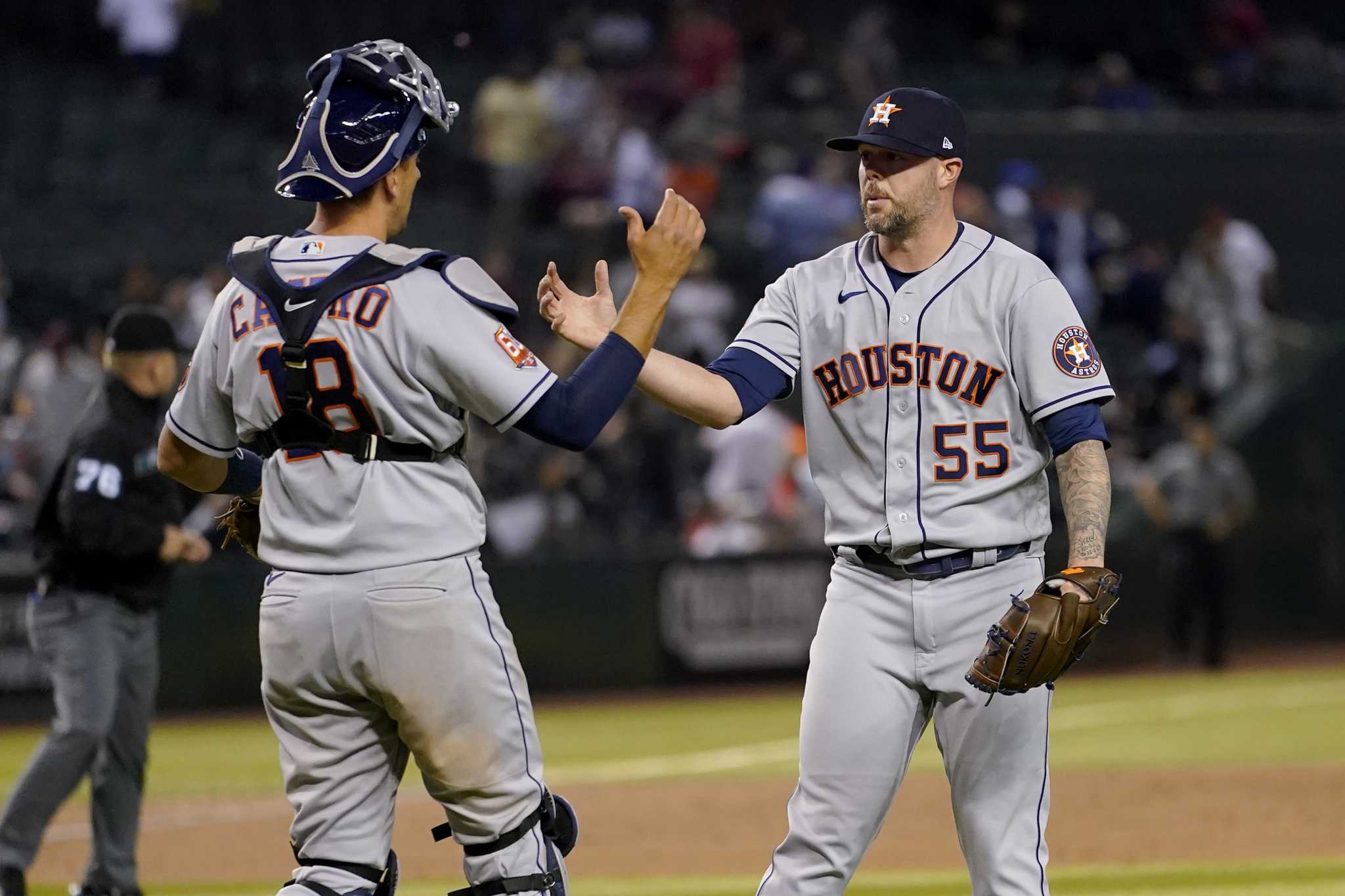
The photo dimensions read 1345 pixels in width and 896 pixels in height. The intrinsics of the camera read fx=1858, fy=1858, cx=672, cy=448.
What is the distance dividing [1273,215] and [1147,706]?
25.0 ft

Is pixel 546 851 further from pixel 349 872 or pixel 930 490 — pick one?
pixel 930 490

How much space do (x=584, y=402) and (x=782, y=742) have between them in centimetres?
832

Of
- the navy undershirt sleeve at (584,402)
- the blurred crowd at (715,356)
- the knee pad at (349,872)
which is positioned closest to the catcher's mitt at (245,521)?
the knee pad at (349,872)

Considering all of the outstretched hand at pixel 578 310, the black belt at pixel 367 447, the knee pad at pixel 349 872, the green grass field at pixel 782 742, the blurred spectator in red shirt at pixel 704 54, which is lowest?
the green grass field at pixel 782 742

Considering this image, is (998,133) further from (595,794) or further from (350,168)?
(350,168)

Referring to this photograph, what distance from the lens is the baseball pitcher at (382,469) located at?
3.79 meters

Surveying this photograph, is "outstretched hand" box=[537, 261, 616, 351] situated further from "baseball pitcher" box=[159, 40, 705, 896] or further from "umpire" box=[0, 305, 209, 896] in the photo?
"umpire" box=[0, 305, 209, 896]

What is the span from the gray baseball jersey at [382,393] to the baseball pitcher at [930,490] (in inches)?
18.7

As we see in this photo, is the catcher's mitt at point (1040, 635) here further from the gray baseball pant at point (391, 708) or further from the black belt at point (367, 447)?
the black belt at point (367, 447)

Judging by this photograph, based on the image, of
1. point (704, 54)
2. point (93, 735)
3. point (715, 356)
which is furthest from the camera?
point (704, 54)

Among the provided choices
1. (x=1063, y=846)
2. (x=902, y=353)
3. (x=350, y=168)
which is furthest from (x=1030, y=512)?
(x=1063, y=846)

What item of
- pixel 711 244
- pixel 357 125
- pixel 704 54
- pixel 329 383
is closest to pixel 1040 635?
pixel 329 383

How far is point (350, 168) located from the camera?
3896 mm

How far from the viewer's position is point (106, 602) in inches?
258
